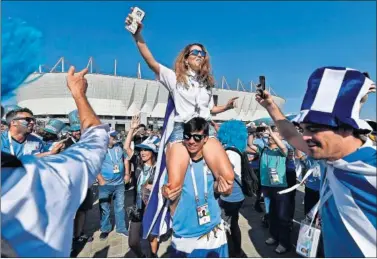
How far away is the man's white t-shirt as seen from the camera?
2348 millimetres

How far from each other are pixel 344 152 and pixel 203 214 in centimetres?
120

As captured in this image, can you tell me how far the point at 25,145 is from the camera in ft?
12.0

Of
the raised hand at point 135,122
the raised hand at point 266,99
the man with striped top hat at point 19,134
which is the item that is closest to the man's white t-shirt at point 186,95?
the raised hand at point 266,99

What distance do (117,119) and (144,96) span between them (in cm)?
726

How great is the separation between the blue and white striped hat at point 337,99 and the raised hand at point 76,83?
1.07 m

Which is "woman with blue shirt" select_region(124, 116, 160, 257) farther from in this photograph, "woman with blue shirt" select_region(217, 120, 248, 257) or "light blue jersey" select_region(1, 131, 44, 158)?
"light blue jersey" select_region(1, 131, 44, 158)

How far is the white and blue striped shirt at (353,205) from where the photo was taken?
3.80 feet

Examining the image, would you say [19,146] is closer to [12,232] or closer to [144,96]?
[12,232]

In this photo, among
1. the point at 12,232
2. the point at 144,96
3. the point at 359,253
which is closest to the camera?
the point at 12,232

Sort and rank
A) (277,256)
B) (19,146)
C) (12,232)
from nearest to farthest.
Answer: (12,232)
(19,146)
(277,256)

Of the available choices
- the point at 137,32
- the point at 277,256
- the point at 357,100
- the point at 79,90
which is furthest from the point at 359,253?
the point at 277,256

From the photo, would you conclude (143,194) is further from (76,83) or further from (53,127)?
(53,127)

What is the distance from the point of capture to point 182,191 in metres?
Result: 2.17

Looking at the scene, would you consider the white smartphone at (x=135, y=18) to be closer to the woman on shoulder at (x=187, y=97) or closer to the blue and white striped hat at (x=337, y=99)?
the woman on shoulder at (x=187, y=97)
